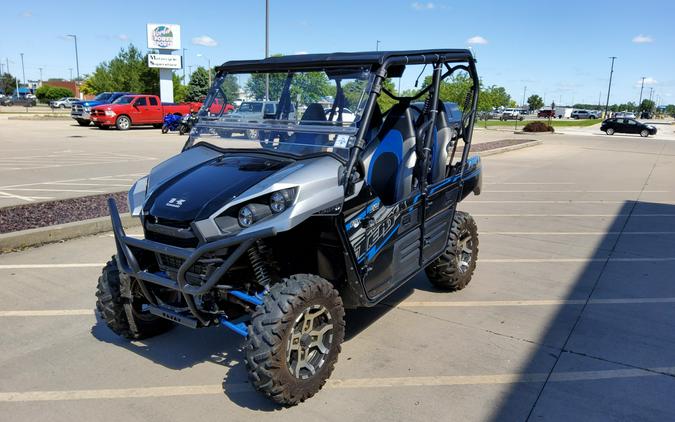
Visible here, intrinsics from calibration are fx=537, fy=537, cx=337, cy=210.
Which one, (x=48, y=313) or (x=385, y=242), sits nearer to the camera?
(x=385, y=242)

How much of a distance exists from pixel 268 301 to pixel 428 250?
1816mm

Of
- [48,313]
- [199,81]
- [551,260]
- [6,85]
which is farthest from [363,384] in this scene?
[6,85]

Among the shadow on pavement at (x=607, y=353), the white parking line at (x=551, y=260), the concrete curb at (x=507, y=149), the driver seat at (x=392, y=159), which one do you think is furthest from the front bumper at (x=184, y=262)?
the concrete curb at (x=507, y=149)

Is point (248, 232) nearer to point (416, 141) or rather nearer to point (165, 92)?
point (416, 141)

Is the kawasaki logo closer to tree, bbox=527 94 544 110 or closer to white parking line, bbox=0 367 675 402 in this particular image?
white parking line, bbox=0 367 675 402

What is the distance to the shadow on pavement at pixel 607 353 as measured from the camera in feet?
10.9

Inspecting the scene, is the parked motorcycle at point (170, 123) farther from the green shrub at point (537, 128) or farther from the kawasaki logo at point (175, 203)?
the green shrub at point (537, 128)

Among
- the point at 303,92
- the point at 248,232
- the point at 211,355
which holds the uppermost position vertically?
the point at 303,92

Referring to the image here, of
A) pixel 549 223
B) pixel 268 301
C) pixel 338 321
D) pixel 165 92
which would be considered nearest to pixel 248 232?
pixel 268 301

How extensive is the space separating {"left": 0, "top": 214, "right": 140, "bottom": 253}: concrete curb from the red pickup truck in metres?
21.0

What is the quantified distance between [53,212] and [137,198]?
4959 millimetres

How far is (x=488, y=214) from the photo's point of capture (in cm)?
927

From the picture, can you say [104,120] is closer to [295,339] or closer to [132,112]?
[132,112]

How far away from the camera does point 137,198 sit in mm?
3586
